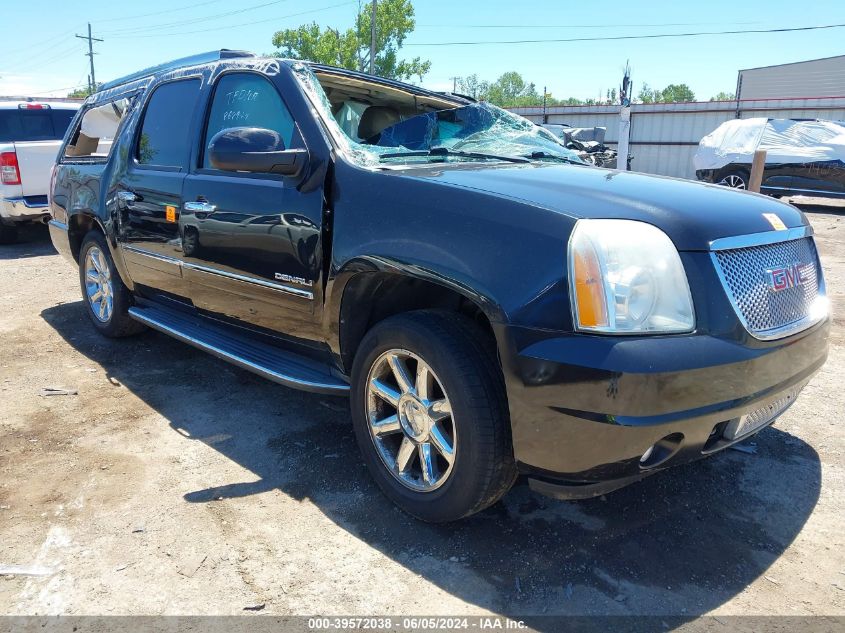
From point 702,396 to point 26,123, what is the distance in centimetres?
1004

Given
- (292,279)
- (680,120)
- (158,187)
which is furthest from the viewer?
(680,120)

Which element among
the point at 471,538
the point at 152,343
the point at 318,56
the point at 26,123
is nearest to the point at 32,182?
the point at 26,123

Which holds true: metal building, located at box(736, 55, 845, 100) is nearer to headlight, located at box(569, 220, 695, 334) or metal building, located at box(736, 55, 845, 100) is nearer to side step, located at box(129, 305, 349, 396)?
side step, located at box(129, 305, 349, 396)

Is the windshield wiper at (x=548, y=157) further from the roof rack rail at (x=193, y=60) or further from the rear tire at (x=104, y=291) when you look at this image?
the rear tire at (x=104, y=291)

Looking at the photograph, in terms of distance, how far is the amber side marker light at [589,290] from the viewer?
6.56ft

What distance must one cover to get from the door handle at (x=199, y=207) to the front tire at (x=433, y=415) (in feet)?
4.21

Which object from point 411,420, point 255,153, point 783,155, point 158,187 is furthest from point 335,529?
point 783,155

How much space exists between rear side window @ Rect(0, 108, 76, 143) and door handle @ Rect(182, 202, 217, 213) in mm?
6982

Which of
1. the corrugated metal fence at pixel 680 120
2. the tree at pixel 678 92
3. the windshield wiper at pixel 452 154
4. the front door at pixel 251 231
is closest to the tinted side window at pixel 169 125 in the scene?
the front door at pixel 251 231

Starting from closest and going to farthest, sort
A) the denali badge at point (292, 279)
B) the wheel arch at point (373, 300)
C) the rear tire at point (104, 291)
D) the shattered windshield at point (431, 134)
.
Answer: the wheel arch at point (373, 300) < the denali badge at point (292, 279) < the shattered windshield at point (431, 134) < the rear tire at point (104, 291)

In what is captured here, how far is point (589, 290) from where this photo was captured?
6.59ft

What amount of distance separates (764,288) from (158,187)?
3.24 m

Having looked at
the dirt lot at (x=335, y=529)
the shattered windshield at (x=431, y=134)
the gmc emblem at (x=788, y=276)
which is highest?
the shattered windshield at (x=431, y=134)

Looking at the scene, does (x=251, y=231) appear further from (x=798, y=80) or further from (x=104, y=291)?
(x=798, y=80)
